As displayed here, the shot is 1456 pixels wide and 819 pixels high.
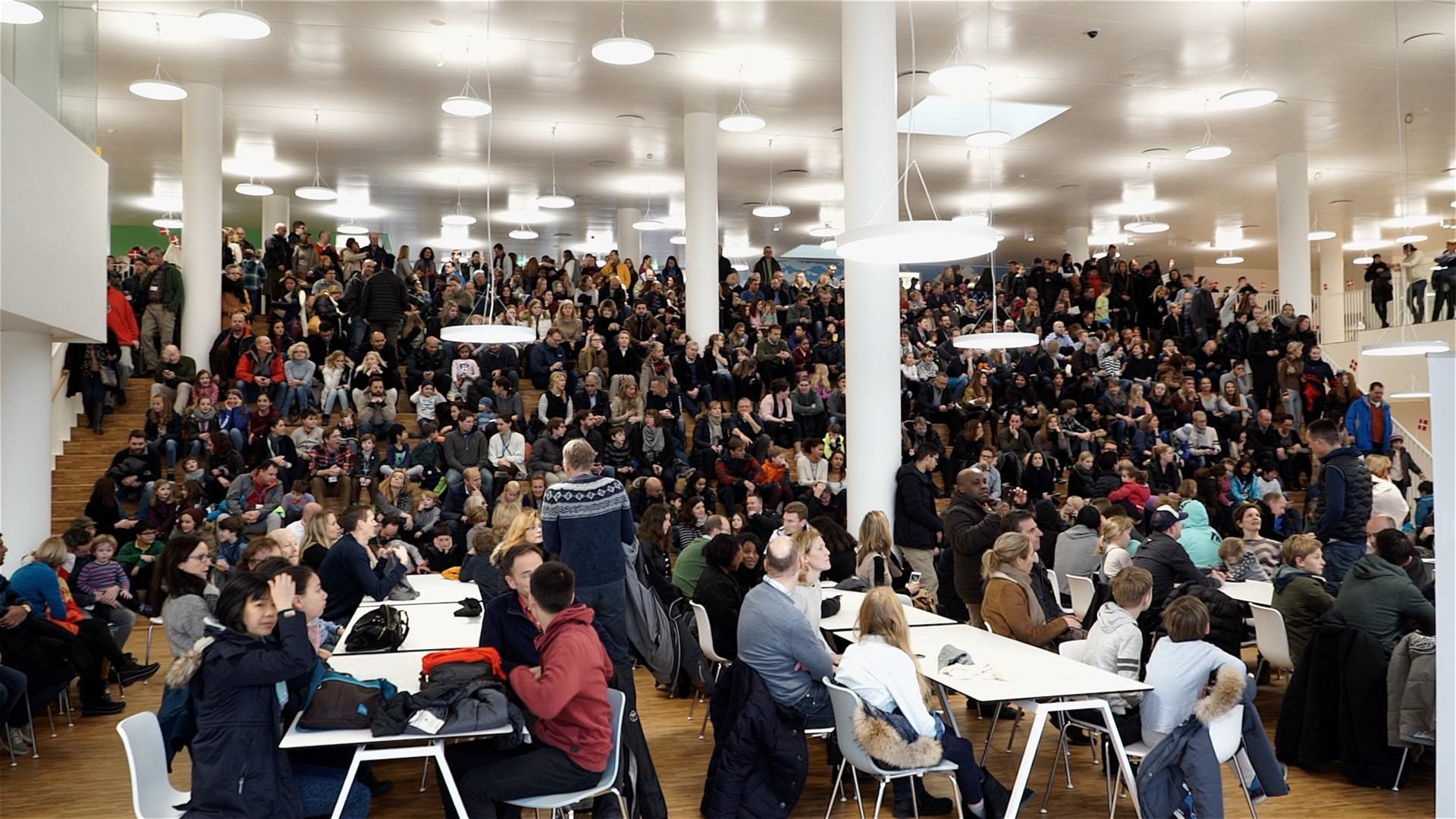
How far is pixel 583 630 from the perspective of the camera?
420 cm

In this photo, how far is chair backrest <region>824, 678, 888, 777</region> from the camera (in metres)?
4.50

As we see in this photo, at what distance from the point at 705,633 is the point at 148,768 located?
3.30m

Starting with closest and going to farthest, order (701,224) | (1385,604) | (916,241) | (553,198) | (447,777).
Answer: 1. (447,777)
2. (916,241)
3. (1385,604)
4. (701,224)
5. (553,198)

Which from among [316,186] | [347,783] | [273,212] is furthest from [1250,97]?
[273,212]

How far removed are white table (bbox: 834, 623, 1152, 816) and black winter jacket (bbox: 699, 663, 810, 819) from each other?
69 cm

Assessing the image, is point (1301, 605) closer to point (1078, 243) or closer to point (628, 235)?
point (628, 235)

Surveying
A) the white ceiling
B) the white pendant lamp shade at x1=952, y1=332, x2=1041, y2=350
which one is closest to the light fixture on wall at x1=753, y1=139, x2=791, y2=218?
the white ceiling

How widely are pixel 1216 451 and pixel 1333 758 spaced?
994 centimetres

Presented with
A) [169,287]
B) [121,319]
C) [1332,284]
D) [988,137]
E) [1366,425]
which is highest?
[988,137]

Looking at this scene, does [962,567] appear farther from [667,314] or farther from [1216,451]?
[667,314]

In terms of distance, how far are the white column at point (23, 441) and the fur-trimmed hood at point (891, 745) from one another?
8.06 meters

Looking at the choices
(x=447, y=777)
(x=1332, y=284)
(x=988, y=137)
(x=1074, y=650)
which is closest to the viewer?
(x=447, y=777)

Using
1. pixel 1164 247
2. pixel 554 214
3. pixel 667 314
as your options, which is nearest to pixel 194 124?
pixel 667 314

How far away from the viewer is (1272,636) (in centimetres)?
651
